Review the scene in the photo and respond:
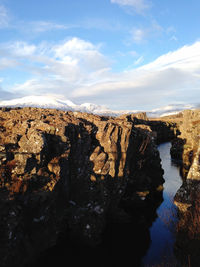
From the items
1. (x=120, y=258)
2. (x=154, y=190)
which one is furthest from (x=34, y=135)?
(x=154, y=190)

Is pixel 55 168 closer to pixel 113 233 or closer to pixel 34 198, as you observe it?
pixel 34 198

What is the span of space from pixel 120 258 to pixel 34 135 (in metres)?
19.6

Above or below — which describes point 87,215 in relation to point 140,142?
below

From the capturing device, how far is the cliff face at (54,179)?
21.5m

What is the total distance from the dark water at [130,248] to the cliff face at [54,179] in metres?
1.66

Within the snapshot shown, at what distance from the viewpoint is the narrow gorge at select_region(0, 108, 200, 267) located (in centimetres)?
2180

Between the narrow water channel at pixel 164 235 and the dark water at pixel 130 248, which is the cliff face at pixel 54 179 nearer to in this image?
the dark water at pixel 130 248

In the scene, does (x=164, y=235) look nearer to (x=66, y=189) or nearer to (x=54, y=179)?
(x=66, y=189)

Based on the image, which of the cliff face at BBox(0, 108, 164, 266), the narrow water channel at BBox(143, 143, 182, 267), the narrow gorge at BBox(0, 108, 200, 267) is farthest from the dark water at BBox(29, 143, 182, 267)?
the cliff face at BBox(0, 108, 164, 266)

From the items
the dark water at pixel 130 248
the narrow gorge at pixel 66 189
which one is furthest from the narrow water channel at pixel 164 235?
the narrow gorge at pixel 66 189

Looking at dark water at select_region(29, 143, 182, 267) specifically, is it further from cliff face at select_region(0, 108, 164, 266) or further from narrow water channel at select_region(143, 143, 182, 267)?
cliff face at select_region(0, 108, 164, 266)

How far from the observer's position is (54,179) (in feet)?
81.1

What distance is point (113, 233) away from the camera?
3144 centimetres

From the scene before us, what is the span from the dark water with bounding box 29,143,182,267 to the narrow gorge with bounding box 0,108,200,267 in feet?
0.67
